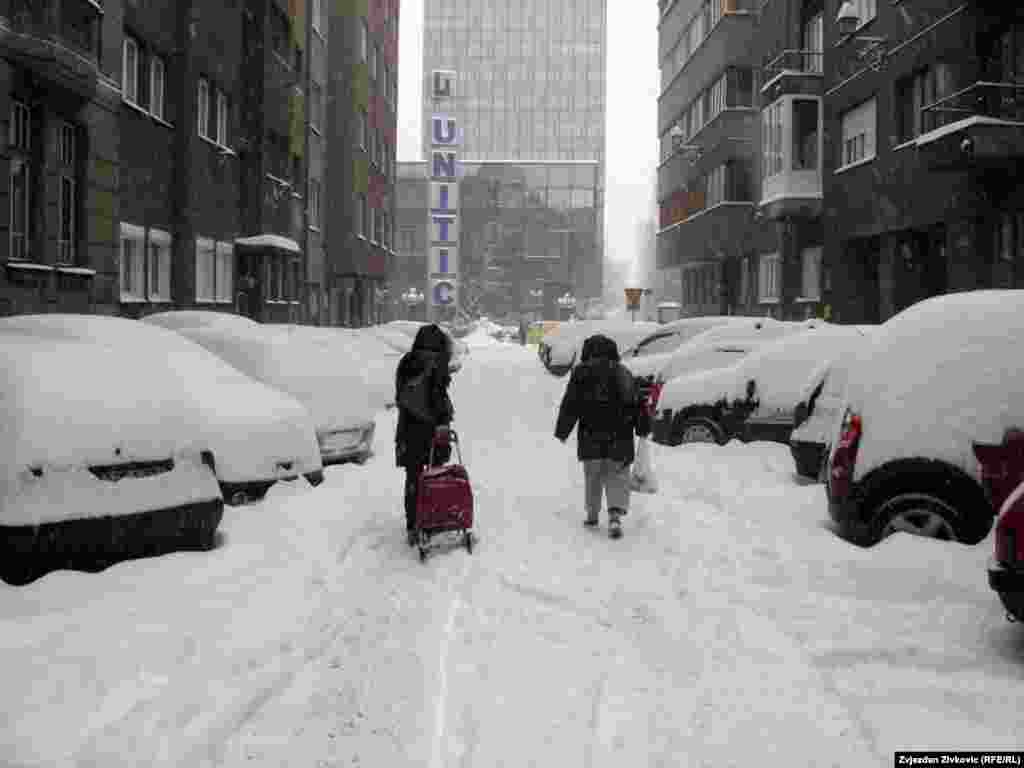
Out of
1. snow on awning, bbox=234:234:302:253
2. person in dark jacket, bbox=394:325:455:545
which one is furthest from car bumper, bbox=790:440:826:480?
snow on awning, bbox=234:234:302:253

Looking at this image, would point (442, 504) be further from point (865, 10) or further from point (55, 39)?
point (865, 10)

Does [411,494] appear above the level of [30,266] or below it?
below

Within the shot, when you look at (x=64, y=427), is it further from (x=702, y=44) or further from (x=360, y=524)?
(x=702, y=44)

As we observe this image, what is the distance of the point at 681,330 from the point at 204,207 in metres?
10.7

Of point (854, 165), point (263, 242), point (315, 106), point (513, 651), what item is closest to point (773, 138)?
point (854, 165)

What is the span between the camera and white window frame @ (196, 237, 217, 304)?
24.4m

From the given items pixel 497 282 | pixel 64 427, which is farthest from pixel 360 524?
pixel 497 282

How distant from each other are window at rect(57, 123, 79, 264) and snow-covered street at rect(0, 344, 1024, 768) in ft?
31.1

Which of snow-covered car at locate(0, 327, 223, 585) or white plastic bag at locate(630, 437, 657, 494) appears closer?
snow-covered car at locate(0, 327, 223, 585)

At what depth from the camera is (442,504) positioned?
7957mm

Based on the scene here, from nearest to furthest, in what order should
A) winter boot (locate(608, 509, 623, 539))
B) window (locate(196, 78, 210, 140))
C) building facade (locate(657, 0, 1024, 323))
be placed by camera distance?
winter boot (locate(608, 509, 623, 539))
building facade (locate(657, 0, 1024, 323))
window (locate(196, 78, 210, 140))

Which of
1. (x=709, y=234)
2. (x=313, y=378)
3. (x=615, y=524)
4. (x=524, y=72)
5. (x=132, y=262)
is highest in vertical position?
(x=524, y=72)

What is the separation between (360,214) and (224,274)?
62.2 ft

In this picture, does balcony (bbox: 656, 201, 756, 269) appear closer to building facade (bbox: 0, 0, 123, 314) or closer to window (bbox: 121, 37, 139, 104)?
window (bbox: 121, 37, 139, 104)
